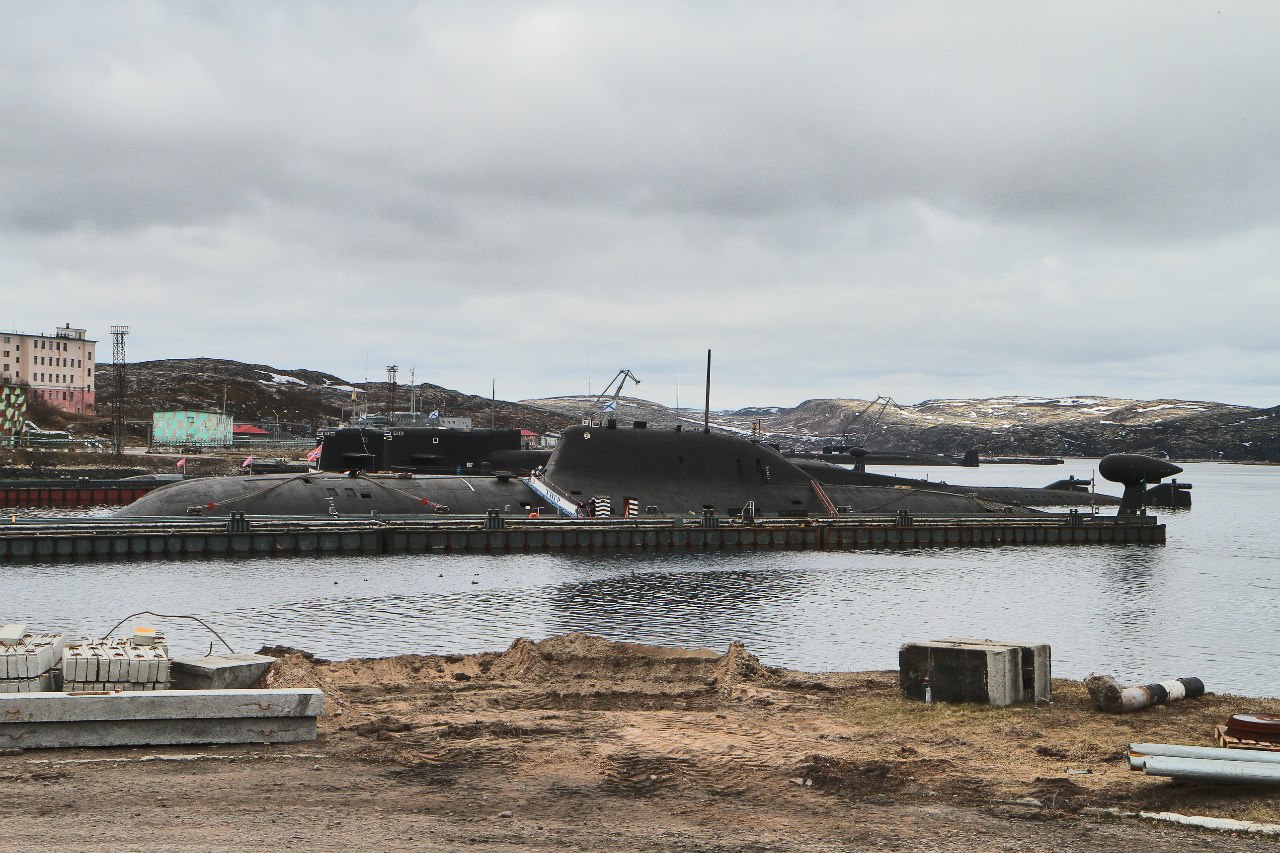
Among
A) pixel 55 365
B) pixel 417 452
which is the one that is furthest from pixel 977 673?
pixel 55 365

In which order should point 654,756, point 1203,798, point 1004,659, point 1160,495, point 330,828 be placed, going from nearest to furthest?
point 330,828
point 1203,798
point 654,756
point 1004,659
point 1160,495

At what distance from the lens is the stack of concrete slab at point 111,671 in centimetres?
1481

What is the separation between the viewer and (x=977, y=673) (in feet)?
57.5

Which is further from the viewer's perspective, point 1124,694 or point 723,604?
point 723,604

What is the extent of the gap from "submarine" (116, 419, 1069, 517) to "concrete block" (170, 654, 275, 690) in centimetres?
4228

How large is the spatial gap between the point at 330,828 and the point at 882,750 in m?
6.88

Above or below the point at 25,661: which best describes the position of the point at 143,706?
below

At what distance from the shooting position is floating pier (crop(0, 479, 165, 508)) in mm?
86062

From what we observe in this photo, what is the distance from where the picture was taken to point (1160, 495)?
12156 cm

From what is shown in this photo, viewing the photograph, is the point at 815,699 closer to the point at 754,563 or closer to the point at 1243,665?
the point at 1243,665

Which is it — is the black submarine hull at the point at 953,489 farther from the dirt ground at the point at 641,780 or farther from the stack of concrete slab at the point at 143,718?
the stack of concrete slab at the point at 143,718

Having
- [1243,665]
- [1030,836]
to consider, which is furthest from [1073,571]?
[1030,836]

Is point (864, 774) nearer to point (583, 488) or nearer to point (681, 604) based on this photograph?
point (681, 604)

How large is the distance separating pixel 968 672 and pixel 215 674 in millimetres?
10354
